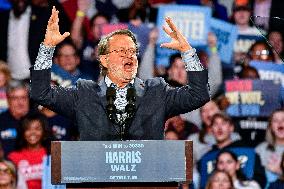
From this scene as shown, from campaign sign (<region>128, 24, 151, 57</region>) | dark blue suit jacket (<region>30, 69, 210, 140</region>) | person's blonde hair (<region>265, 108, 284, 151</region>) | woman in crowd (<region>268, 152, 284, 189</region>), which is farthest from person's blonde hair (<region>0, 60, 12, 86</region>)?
dark blue suit jacket (<region>30, 69, 210, 140</region>)

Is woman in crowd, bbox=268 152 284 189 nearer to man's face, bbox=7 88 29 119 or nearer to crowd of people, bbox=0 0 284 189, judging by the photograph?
crowd of people, bbox=0 0 284 189

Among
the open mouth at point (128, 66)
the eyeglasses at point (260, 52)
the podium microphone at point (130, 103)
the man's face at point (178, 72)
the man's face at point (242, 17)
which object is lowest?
the podium microphone at point (130, 103)

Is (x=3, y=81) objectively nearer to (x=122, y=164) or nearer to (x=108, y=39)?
(x=108, y=39)

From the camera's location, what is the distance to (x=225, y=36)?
23.0ft

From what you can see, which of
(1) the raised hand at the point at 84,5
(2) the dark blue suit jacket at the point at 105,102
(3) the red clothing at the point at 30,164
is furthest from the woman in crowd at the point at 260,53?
(2) the dark blue suit jacket at the point at 105,102

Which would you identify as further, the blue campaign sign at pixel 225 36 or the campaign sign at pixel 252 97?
the blue campaign sign at pixel 225 36

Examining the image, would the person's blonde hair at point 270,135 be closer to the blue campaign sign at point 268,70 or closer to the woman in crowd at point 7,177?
the blue campaign sign at point 268,70

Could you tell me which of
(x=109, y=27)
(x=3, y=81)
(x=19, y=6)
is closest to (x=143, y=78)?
(x=109, y=27)

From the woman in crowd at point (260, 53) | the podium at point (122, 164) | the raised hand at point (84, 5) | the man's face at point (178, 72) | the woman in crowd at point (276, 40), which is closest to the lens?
the podium at point (122, 164)

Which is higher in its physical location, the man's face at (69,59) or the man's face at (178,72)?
the man's face at (69,59)

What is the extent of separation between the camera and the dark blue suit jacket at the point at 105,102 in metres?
2.83

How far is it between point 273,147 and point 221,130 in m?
0.43

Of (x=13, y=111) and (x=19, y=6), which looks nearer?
(x=13, y=111)

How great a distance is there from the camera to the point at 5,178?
20.5 ft
